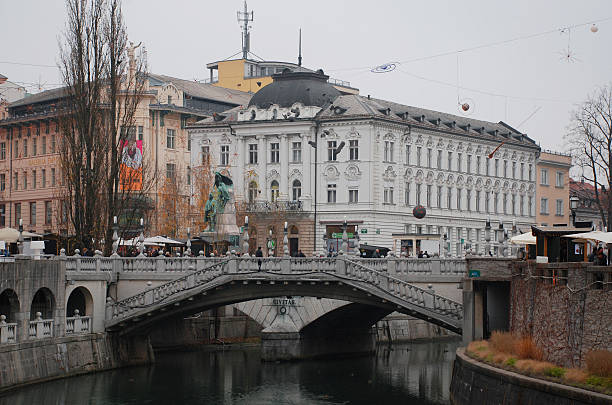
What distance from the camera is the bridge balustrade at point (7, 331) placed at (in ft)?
185

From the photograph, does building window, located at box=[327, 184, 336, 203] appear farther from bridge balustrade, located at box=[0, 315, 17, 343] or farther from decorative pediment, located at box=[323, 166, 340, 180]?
bridge balustrade, located at box=[0, 315, 17, 343]

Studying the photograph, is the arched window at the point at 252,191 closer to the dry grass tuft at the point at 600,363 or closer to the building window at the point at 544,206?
the building window at the point at 544,206

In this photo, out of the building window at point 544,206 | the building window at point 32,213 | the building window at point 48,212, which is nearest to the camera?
the building window at point 48,212

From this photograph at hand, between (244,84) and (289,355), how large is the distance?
7617cm

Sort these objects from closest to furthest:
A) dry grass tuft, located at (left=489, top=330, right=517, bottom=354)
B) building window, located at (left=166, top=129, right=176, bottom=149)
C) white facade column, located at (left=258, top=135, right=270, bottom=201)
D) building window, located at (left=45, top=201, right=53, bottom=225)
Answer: dry grass tuft, located at (left=489, top=330, right=517, bottom=354) → white facade column, located at (left=258, top=135, right=270, bottom=201) → building window, located at (left=166, top=129, right=176, bottom=149) → building window, located at (left=45, top=201, right=53, bottom=225)

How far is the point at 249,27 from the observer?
525 feet

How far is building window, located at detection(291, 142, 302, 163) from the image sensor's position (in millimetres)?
108000

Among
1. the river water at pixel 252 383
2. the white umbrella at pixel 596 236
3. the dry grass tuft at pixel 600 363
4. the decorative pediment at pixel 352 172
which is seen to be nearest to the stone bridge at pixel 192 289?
the river water at pixel 252 383

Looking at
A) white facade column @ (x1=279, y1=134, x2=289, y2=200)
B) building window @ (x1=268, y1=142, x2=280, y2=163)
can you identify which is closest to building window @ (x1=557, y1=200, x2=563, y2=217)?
white facade column @ (x1=279, y1=134, x2=289, y2=200)

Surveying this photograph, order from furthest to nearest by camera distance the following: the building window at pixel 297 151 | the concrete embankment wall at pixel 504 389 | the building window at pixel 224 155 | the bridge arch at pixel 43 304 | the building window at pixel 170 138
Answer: the building window at pixel 170 138
the building window at pixel 224 155
the building window at pixel 297 151
the bridge arch at pixel 43 304
the concrete embankment wall at pixel 504 389

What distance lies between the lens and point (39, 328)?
60406mm

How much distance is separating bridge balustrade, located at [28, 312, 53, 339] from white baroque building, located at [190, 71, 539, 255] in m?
42.3

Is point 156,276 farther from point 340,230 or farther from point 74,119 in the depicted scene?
point 340,230

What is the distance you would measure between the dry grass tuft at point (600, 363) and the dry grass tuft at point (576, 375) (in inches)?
10.5
